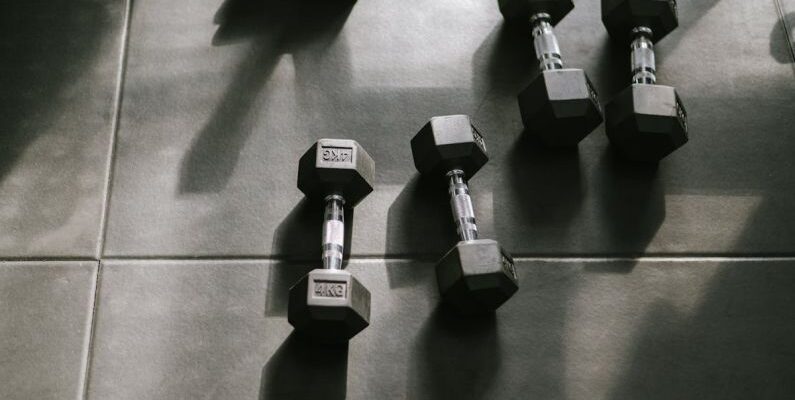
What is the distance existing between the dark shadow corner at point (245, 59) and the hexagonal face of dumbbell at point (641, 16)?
22.7 inches

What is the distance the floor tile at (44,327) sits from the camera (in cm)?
128

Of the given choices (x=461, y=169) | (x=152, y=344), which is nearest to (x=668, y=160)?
(x=461, y=169)

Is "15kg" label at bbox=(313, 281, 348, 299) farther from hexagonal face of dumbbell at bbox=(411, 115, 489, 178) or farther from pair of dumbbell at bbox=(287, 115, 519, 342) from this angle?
hexagonal face of dumbbell at bbox=(411, 115, 489, 178)

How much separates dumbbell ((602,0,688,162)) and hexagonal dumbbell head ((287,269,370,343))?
23.8 inches

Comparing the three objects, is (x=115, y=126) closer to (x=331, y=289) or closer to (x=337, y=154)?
(x=337, y=154)

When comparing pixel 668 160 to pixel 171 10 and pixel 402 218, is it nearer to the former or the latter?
pixel 402 218

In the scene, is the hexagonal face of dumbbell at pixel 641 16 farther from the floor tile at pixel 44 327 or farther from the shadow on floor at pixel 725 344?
the floor tile at pixel 44 327

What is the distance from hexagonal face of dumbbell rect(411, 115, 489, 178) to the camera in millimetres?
1390

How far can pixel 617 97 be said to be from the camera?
146 cm

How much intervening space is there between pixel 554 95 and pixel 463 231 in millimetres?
326

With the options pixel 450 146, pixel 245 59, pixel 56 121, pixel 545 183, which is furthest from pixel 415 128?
pixel 56 121

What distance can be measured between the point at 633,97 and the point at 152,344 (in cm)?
100

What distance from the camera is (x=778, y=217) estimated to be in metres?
1.45

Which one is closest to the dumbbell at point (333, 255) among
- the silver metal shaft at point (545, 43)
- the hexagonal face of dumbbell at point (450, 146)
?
the hexagonal face of dumbbell at point (450, 146)
